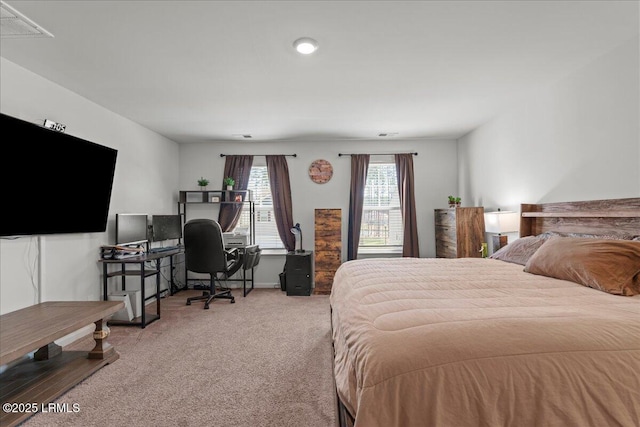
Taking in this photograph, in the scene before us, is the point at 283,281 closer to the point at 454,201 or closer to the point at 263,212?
the point at 263,212

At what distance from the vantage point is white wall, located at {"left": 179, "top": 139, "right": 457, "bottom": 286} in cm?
536

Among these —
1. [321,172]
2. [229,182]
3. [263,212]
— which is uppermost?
[321,172]

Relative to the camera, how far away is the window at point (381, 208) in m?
5.44

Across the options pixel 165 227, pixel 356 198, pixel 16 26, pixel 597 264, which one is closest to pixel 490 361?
pixel 597 264

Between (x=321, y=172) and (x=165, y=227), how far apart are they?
8.42 feet

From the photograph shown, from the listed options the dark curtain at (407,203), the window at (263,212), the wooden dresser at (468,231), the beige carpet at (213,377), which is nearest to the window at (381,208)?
the dark curtain at (407,203)

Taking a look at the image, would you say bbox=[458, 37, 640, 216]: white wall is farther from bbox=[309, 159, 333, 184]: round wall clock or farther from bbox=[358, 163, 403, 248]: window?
bbox=[309, 159, 333, 184]: round wall clock

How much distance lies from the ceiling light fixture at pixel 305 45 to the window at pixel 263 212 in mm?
3215

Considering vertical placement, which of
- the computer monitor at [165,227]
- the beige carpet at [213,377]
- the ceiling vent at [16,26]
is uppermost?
the ceiling vent at [16,26]

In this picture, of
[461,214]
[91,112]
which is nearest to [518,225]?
[461,214]

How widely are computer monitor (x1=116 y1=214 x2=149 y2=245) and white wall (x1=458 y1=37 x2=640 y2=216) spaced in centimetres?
460

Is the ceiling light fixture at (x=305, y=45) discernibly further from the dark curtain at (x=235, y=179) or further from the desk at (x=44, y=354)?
the dark curtain at (x=235, y=179)

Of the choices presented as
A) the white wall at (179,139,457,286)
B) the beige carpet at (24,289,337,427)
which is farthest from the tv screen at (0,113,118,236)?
the white wall at (179,139,457,286)

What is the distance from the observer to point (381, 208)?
5.44 meters
